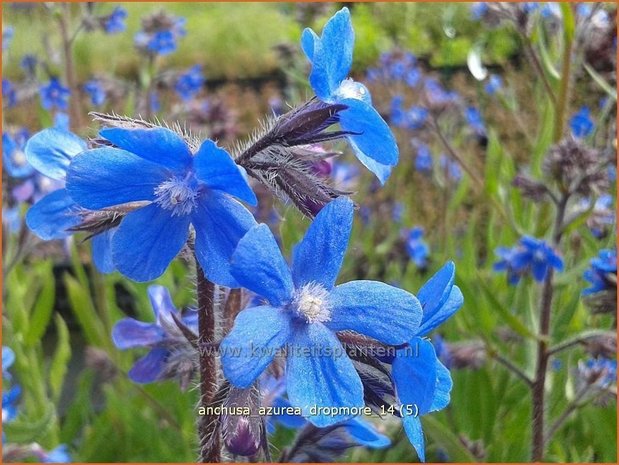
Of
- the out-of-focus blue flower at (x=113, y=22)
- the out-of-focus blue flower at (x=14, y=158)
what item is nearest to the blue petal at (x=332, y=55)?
the out-of-focus blue flower at (x=14, y=158)

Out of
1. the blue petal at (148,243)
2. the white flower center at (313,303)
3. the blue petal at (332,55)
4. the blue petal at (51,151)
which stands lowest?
the white flower center at (313,303)

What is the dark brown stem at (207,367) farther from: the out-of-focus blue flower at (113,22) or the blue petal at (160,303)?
the out-of-focus blue flower at (113,22)

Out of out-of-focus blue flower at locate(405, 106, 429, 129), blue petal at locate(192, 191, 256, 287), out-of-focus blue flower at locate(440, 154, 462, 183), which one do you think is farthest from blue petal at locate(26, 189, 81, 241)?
out-of-focus blue flower at locate(440, 154, 462, 183)

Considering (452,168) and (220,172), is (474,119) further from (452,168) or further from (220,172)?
(220,172)

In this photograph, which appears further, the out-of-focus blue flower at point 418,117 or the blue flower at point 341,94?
the out-of-focus blue flower at point 418,117

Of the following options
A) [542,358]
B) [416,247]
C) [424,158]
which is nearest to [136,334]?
Answer: [542,358]

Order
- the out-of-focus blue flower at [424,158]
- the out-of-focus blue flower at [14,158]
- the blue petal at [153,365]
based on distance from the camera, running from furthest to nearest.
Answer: the out-of-focus blue flower at [424,158], the out-of-focus blue flower at [14,158], the blue petal at [153,365]

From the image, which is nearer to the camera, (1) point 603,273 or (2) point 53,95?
(1) point 603,273
